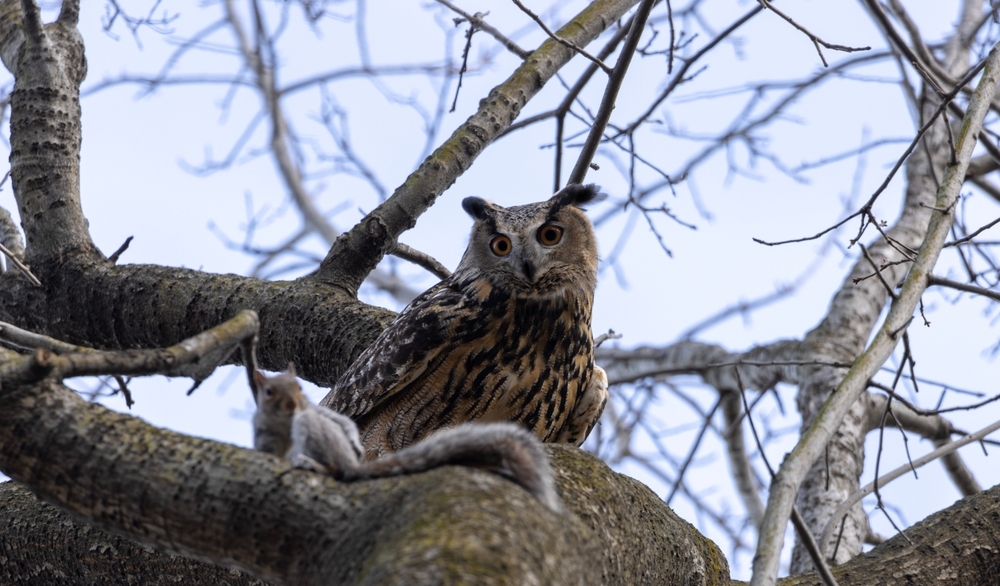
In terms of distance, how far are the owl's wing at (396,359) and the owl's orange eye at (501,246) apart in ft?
0.94

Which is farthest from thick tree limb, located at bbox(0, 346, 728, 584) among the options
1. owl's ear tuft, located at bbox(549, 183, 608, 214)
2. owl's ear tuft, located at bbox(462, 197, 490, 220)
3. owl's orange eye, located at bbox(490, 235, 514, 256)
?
owl's ear tuft, located at bbox(462, 197, 490, 220)

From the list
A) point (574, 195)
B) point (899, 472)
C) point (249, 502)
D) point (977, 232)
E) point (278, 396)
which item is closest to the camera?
point (249, 502)

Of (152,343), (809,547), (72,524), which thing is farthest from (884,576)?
(152,343)

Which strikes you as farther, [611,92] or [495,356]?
[611,92]

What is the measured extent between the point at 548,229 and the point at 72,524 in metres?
1.89

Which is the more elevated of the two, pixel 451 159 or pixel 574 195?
pixel 451 159

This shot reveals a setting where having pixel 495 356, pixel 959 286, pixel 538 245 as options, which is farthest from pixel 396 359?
pixel 959 286

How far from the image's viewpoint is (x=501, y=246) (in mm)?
3457

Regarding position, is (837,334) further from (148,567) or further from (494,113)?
(148,567)

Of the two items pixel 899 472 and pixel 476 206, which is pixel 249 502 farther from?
pixel 476 206

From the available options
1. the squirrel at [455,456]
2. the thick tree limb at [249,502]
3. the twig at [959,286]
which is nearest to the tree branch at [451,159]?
the twig at [959,286]

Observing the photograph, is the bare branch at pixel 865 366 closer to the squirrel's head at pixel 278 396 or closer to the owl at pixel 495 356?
the squirrel's head at pixel 278 396

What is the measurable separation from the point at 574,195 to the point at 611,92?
Answer: 0.42 m

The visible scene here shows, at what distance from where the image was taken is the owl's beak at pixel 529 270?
3.32 metres
